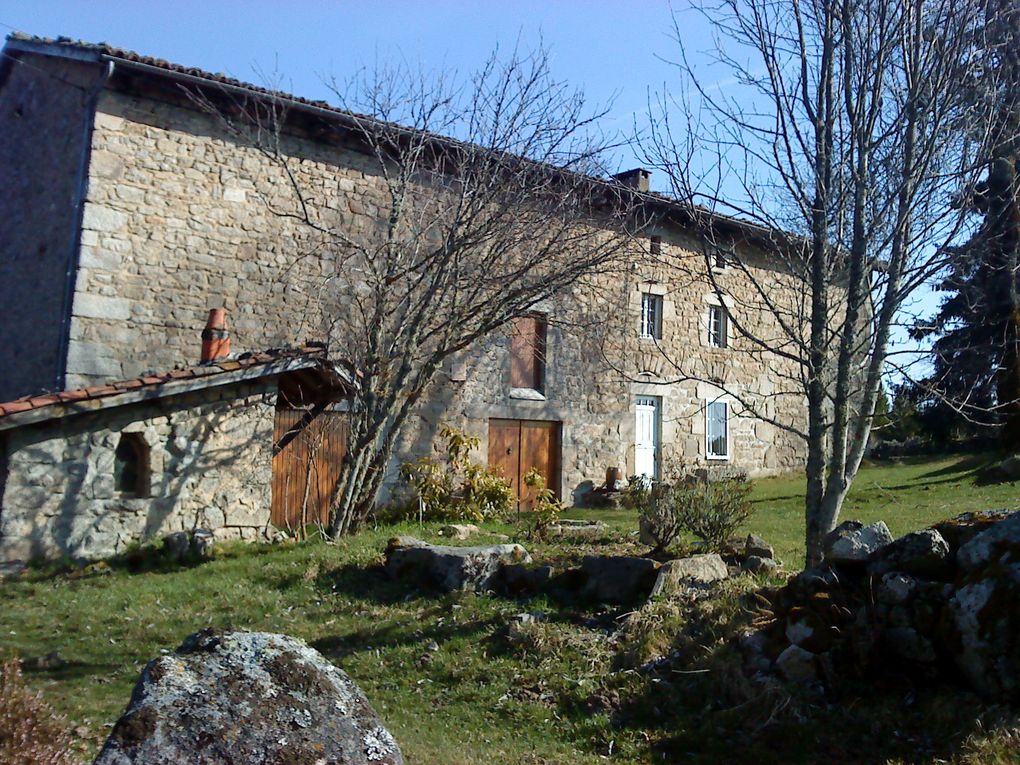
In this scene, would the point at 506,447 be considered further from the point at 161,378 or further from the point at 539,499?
the point at 161,378

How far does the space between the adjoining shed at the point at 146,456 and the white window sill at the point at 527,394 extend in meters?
4.81

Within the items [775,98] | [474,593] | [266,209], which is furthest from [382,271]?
[775,98]

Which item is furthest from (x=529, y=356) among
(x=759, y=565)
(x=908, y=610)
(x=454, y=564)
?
(x=908, y=610)

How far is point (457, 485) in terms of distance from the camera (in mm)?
15812

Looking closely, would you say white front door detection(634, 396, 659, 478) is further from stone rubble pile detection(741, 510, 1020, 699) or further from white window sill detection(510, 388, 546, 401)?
stone rubble pile detection(741, 510, 1020, 699)

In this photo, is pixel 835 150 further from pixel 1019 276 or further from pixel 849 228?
pixel 1019 276

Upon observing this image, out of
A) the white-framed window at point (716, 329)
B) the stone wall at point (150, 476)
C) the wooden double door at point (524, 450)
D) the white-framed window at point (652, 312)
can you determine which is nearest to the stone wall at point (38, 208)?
the stone wall at point (150, 476)

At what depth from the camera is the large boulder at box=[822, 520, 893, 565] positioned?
6.05m

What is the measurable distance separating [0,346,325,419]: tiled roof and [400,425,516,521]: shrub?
356 cm

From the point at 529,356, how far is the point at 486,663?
11.1 meters

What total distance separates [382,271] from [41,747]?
35.7ft

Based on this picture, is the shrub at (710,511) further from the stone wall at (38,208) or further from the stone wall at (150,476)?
the stone wall at (38,208)

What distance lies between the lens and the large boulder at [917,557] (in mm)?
5629

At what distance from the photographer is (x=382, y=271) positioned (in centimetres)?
1371
